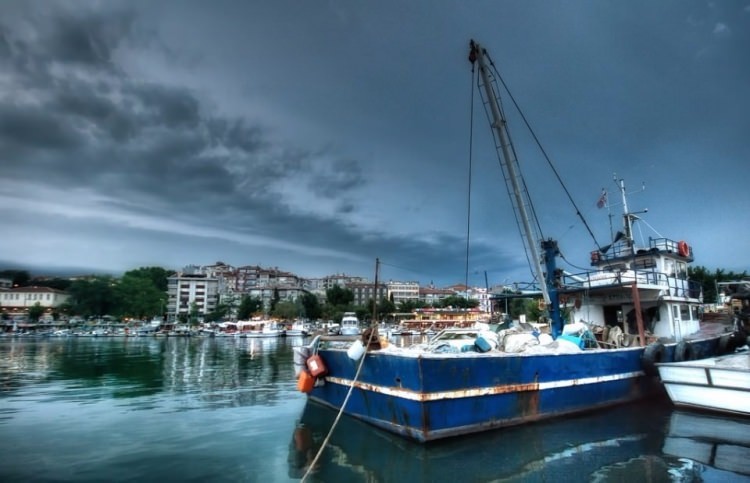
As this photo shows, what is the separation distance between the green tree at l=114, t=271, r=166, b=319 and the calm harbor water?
102506mm

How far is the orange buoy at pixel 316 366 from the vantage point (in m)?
11.5

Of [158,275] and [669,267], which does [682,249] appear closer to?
[669,267]

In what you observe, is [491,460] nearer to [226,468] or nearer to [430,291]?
[226,468]

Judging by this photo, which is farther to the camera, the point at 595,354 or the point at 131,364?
the point at 131,364

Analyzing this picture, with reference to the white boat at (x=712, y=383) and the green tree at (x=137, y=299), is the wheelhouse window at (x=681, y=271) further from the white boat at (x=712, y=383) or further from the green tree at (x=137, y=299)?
the green tree at (x=137, y=299)

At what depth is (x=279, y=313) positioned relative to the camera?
347 ft

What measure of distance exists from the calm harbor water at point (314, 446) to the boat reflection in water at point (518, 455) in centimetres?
3

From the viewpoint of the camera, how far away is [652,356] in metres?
13.5

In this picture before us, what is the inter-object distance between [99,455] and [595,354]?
12.5m

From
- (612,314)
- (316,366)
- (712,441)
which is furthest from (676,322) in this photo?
(316,366)

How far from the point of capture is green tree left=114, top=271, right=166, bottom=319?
10294 cm

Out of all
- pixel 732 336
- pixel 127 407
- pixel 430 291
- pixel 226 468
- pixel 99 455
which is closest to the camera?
pixel 226 468

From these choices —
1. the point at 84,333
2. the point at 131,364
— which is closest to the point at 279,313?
the point at 84,333

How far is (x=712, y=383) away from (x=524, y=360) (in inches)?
239
